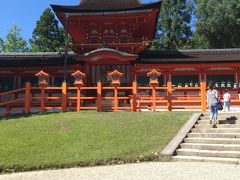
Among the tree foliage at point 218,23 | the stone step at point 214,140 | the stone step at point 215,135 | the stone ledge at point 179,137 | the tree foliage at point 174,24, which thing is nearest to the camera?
the stone ledge at point 179,137

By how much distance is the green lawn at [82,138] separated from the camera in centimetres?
1112

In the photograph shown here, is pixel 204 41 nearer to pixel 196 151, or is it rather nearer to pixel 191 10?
pixel 191 10

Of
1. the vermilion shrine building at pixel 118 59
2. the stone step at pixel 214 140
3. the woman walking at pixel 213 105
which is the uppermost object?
the vermilion shrine building at pixel 118 59

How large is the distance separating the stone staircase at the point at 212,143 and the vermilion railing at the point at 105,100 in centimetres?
358

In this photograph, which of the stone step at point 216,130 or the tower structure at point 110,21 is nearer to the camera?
the stone step at point 216,130

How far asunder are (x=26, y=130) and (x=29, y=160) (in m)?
3.12

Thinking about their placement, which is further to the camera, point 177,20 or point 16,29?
point 16,29

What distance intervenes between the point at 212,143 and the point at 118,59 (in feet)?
39.8

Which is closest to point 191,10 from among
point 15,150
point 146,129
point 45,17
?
point 45,17

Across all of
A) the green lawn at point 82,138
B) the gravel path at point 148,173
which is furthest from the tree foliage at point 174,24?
the gravel path at point 148,173

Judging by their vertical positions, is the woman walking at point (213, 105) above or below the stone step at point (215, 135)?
above

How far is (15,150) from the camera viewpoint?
39.3ft

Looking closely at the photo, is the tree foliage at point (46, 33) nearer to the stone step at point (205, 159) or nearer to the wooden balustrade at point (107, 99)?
the wooden balustrade at point (107, 99)

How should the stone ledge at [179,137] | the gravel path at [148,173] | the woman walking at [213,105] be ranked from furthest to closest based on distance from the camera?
the woman walking at [213,105], the stone ledge at [179,137], the gravel path at [148,173]
